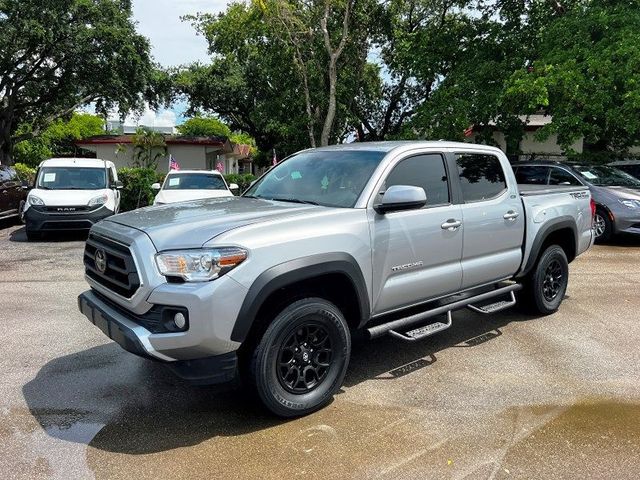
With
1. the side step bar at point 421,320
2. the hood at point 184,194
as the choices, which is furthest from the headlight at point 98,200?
the side step bar at point 421,320

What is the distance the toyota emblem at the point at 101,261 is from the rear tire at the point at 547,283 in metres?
4.26

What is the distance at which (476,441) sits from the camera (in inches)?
133

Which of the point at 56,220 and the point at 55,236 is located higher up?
the point at 56,220

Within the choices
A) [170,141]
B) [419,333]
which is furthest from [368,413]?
[170,141]

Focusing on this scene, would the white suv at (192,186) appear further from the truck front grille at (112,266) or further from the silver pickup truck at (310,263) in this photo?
the truck front grille at (112,266)

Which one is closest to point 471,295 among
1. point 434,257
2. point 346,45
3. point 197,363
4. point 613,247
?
point 434,257

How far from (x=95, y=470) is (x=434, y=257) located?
2839mm

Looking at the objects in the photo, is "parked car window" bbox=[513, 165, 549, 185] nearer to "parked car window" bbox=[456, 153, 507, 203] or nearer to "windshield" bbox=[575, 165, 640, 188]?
"windshield" bbox=[575, 165, 640, 188]

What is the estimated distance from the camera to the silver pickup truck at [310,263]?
3.25 m

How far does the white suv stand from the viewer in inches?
496

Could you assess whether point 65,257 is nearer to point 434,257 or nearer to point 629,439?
point 434,257

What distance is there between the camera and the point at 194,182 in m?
13.3

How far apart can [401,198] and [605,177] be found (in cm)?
940

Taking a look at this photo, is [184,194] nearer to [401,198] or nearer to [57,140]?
[401,198]
